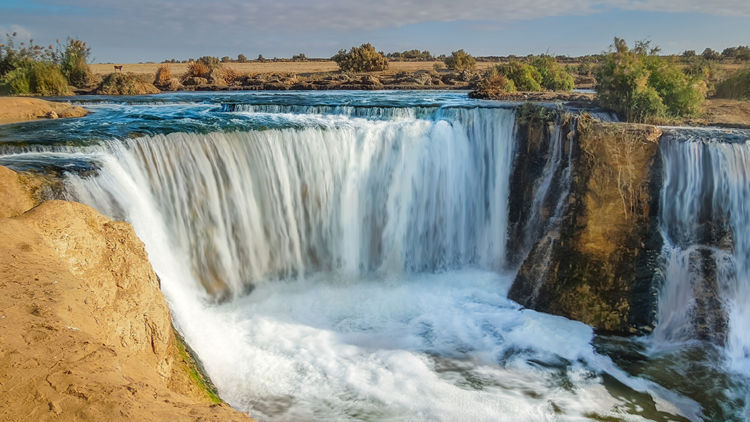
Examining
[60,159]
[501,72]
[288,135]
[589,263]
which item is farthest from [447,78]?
[60,159]

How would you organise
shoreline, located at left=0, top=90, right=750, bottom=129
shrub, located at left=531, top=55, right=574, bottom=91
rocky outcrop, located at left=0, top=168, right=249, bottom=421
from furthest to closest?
shrub, located at left=531, top=55, right=574, bottom=91 < shoreline, located at left=0, top=90, right=750, bottom=129 < rocky outcrop, located at left=0, top=168, right=249, bottom=421

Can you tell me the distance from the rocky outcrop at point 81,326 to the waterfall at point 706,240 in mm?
7715

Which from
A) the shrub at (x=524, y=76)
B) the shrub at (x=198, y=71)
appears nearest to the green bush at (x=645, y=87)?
the shrub at (x=524, y=76)

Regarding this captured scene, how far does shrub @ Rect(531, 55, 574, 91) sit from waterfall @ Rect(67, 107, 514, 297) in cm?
1205

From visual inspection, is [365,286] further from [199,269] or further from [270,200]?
[199,269]

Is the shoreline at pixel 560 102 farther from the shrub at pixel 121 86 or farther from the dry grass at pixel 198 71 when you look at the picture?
the dry grass at pixel 198 71

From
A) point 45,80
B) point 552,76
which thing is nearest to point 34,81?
point 45,80

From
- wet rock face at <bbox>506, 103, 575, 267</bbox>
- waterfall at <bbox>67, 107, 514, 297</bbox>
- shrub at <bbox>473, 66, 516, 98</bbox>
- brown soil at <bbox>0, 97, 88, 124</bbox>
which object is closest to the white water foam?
waterfall at <bbox>67, 107, 514, 297</bbox>

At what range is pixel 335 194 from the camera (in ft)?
38.6

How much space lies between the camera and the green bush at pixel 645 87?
12.4 m

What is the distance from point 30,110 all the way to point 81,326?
12131 mm

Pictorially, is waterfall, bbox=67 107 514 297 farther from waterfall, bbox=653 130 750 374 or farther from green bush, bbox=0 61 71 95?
green bush, bbox=0 61 71 95

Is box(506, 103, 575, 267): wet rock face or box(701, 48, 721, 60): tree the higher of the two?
box(701, 48, 721, 60): tree

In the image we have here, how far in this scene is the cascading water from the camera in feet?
24.7
